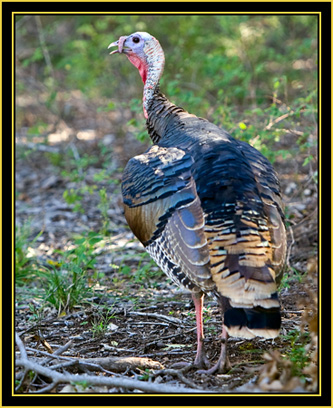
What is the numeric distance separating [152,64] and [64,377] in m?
3.41

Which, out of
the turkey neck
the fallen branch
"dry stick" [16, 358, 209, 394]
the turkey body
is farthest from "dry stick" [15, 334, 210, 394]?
the turkey neck

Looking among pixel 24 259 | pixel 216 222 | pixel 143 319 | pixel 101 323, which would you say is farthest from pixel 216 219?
pixel 24 259

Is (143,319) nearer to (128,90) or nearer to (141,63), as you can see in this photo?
(141,63)

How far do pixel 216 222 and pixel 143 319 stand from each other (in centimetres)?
179

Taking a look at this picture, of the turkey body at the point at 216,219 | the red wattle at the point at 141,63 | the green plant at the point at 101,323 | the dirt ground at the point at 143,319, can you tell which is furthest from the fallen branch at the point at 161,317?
the red wattle at the point at 141,63

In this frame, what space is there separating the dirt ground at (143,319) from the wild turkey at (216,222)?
0.28 m

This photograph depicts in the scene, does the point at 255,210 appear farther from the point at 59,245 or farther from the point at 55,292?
the point at 59,245

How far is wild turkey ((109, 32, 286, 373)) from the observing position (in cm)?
379

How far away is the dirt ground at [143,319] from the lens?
13.6ft

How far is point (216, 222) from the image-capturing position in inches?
161

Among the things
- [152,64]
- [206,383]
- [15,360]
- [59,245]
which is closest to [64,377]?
[15,360]

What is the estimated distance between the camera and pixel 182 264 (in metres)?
4.20

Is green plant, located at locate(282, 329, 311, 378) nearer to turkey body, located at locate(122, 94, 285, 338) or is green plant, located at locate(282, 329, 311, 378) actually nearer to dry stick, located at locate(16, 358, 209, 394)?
turkey body, located at locate(122, 94, 285, 338)

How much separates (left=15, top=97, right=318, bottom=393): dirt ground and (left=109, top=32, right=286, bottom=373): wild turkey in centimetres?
28
